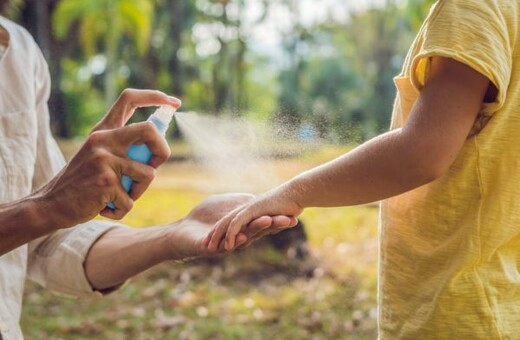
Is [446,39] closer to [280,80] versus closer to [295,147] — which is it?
[295,147]

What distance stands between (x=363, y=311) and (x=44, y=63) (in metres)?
3.33

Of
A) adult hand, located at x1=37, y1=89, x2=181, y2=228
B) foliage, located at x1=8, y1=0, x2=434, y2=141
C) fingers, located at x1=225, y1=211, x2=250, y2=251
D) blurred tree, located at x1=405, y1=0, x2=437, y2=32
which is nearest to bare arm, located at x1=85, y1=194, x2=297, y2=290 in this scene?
fingers, located at x1=225, y1=211, x2=250, y2=251

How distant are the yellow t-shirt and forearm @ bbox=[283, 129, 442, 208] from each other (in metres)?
0.09

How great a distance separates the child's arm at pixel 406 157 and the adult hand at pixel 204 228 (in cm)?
3

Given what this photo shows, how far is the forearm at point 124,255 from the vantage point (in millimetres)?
1449

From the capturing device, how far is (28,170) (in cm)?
149

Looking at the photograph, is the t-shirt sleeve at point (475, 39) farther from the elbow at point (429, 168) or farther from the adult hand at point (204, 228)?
the adult hand at point (204, 228)

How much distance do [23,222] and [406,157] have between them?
0.61 metres

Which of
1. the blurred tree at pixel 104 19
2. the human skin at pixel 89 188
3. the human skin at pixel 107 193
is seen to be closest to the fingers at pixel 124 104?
the human skin at pixel 107 193

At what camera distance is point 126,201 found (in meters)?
1.15

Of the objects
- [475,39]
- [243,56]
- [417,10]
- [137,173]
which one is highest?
[475,39]

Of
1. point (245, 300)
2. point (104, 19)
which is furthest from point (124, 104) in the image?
point (104, 19)

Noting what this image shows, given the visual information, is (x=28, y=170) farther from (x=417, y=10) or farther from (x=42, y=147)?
(x=417, y=10)

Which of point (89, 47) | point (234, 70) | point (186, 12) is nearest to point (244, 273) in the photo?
point (89, 47)
